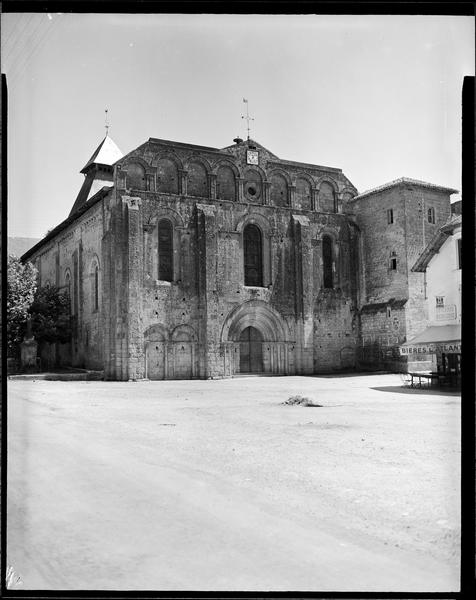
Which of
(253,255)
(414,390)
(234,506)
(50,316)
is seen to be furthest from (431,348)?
(50,316)

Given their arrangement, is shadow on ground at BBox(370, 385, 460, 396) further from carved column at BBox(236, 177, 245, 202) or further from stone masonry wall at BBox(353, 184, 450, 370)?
carved column at BBox(236, 177, 245, 202)

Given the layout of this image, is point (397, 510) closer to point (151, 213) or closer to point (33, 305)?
point (151, 213)

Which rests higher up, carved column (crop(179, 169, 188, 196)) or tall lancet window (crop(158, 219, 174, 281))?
carved column (crop(179, 169, 188, 196))

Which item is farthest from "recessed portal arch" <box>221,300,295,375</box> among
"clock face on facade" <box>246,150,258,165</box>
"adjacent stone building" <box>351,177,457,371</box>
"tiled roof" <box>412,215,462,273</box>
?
"tiled roof" <box>412,215,462,273</box>

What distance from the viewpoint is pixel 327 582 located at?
4117 millimetres

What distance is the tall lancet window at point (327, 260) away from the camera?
104ft

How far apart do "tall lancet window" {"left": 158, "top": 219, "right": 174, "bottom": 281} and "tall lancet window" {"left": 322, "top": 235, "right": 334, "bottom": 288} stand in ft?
29.7

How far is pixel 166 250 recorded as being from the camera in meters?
27.5

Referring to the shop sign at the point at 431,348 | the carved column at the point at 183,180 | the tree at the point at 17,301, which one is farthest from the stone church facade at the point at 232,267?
the shop sign at the point at 431,348

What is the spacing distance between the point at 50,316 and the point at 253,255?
11.6 metres

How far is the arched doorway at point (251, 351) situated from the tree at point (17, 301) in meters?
11.2

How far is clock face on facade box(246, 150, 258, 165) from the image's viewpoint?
2930 centimetres

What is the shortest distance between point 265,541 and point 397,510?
1.64 m

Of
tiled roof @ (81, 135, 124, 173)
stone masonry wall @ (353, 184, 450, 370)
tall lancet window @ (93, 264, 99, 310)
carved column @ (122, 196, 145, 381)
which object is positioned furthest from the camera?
tiled roof @ (81, 135, 124, 173)
